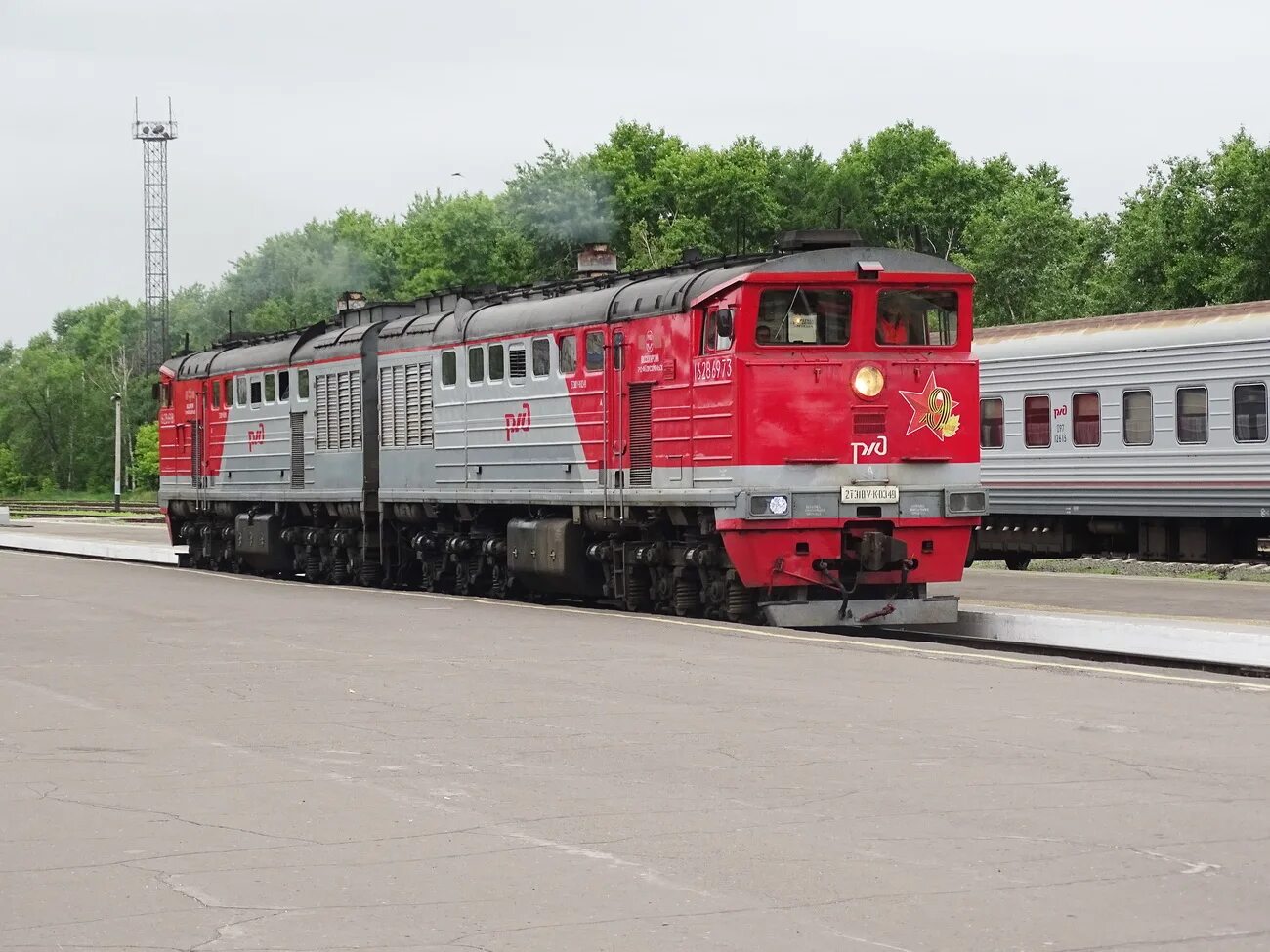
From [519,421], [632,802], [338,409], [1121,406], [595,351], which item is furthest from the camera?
[338,409]

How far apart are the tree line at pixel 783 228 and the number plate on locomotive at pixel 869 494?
101ft

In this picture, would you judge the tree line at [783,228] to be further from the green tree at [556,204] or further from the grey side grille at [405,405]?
the grey side grille at [405,405]

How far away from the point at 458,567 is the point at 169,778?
1681 cm

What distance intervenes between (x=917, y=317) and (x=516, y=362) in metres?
5.84

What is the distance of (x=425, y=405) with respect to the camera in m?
27.8

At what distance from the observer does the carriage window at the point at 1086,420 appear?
2961 centimetres

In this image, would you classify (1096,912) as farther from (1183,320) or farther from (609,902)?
(1183,320)

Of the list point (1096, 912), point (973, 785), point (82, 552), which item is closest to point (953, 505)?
point (973, 785)

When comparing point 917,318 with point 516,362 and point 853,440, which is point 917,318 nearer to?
point 853,440

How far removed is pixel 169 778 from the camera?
34.7 ft

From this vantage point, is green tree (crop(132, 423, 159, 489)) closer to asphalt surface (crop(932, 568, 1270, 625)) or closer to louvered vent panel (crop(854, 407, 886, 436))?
asphalt surface (crop(932, 568, 1270, 625))

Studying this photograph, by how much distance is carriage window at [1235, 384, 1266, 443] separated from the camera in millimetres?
26953

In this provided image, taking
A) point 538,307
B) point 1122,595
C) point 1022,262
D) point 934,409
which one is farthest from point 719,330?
point 1022,262

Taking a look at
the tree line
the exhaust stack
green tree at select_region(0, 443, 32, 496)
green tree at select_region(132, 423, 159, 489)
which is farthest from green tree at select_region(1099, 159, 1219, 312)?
green tree at select_region(0, 443, 32, 496)
